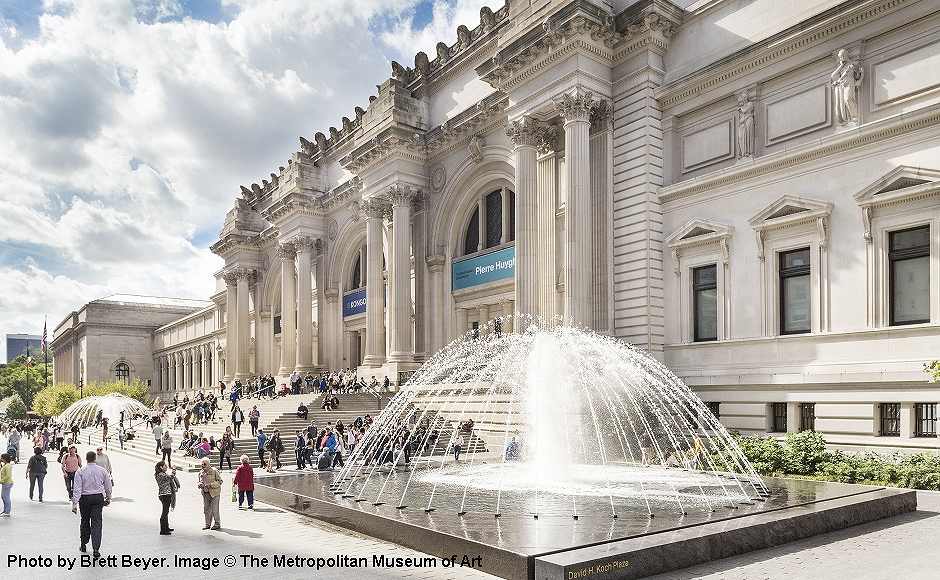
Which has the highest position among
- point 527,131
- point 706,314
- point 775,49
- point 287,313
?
point 775,49

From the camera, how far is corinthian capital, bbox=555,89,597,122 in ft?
90.0

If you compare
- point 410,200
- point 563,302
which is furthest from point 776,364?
point 410,200

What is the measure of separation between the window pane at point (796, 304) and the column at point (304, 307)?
A: 33126 mm

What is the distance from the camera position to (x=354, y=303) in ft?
158

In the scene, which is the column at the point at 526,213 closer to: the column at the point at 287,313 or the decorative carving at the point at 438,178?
the decorative carving at the point at 438,178

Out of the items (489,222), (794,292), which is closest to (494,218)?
(489,222)

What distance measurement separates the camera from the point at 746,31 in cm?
2503

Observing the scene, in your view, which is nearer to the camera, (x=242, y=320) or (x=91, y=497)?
(x=91, y=497)

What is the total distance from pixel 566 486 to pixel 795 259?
12.6 m

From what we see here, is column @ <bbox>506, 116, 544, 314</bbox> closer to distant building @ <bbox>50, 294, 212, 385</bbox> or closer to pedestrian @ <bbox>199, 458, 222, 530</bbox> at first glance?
pedestrian @ <bbox>199, 458, 222, 530</bbox>

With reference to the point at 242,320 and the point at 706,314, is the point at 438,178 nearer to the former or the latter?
the point at 706,314

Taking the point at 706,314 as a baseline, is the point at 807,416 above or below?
below

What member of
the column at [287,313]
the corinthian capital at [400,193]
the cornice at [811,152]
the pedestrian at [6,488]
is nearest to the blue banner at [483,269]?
the corinthian capital at [400,193]

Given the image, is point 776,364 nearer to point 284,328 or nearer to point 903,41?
point 903,41
